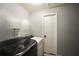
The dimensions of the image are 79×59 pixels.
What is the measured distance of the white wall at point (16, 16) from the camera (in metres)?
1.50

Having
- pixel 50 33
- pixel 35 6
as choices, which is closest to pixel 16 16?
pixel 35 6

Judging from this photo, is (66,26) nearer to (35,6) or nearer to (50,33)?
(50,33)

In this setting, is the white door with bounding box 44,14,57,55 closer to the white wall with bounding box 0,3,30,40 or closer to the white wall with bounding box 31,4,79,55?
the white wall with bounding box 31,4,79,55

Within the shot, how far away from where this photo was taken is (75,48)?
1.56 m

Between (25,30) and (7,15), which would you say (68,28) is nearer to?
(25,30)

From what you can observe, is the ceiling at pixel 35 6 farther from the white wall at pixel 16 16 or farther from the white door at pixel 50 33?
the white door at pixel 50 33

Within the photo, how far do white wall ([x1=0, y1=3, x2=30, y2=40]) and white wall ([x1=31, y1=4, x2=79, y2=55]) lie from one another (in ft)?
0.38

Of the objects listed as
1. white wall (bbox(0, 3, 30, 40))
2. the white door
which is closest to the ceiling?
white wall (bbox(0, 3, 30, 40))

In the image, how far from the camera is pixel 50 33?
5.33 ft

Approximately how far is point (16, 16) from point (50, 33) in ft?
2.03

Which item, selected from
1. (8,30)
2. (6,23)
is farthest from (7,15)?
(8,30)

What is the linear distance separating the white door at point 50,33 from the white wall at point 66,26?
0.07 metres

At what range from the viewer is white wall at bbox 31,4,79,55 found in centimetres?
157

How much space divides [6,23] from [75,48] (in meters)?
1.16
